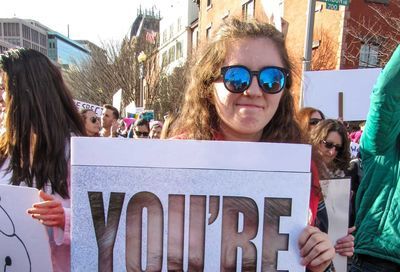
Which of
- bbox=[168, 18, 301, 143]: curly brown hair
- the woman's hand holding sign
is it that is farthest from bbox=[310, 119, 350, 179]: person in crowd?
the woman's hand holding sign

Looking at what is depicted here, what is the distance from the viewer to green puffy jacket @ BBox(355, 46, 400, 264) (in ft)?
4.89

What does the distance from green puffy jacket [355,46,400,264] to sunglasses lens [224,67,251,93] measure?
0.68 m

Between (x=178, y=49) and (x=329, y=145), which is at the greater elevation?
(x=178, y=49)

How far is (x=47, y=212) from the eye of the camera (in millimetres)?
1126

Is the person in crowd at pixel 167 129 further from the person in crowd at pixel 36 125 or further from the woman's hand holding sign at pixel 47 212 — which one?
the woman's hand holding sign at pixel 47 212

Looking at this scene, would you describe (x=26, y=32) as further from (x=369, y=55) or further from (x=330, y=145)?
(x=330, y=145)

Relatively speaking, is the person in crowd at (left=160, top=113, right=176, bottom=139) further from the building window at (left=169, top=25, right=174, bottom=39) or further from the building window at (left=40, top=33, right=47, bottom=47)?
the building window at (left=40, top=33, right=47, bottom=47)

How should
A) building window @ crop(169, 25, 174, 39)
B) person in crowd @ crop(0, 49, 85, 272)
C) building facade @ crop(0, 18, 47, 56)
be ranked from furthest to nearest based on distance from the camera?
1. building facade @ crop(0, 18, 47, 56)
2. building window @ crop(169, 25, 174, 39)
3. person in crowd @ crop(0, 49, 85, 272)

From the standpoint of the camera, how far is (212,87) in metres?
1.19

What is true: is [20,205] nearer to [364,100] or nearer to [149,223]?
[149,223]

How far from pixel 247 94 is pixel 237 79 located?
48 millimetres

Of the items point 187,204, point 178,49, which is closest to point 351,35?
point 187,204

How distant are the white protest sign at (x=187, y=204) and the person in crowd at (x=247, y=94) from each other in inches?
4.2

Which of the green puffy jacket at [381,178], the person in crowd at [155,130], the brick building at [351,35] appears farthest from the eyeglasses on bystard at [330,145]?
the brick building at [351,35]
